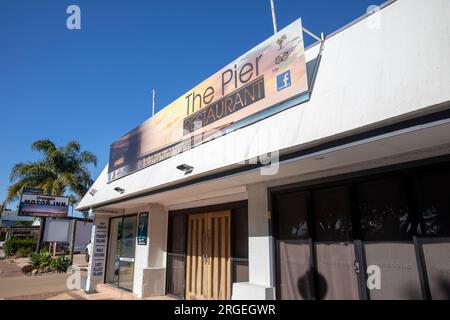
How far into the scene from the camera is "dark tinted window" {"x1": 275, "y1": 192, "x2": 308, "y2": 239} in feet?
18.8

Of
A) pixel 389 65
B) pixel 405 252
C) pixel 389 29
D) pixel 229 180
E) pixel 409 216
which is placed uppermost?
pixel 389 29

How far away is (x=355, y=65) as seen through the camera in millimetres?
4602

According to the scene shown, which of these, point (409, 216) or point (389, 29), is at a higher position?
point (389, 29)

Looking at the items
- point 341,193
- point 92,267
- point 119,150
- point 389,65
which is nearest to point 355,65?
point 389,65

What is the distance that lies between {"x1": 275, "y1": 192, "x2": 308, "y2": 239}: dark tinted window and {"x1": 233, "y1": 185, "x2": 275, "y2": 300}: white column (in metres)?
0.25

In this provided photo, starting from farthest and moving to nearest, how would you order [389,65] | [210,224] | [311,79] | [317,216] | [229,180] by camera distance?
[210,224], [229,180], [317,216], [311,79], [389,65]

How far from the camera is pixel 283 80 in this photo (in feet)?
18.4

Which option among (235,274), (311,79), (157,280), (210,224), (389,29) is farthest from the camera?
(157,280)

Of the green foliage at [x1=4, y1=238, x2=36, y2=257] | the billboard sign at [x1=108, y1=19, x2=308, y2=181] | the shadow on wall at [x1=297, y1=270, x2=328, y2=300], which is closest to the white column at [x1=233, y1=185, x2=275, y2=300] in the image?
the shadow on wall at [x1=297, y1=270, x2=328, y2=300]

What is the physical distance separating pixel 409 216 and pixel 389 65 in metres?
2.05

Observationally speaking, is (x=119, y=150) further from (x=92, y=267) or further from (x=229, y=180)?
(x=229, y=180)

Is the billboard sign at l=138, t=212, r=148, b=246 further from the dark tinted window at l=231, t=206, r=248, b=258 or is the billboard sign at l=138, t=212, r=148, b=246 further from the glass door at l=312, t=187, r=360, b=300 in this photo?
the glass door at l=312, t=187, r=360, b=300

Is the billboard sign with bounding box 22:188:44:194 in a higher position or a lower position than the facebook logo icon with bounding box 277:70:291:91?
higher

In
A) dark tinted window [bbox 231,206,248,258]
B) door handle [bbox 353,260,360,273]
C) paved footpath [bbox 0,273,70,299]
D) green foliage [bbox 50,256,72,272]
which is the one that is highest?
dark tinted window [bbox 231,206,248,258]
